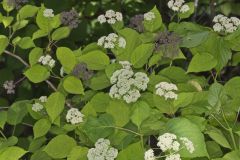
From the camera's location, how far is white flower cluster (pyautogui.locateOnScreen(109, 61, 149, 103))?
1.42m

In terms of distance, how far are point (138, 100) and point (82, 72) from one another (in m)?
0.27

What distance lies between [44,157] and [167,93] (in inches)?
18.9

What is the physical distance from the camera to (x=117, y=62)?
1643 mm

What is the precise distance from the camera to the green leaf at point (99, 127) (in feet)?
4.66

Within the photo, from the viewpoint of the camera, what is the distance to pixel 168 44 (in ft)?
5.35

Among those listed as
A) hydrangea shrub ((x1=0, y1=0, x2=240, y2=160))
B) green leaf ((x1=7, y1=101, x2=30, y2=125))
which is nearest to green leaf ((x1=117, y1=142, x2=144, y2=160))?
hydrangea shrub ((x1=0, y1=0, x2=240, y2=160))

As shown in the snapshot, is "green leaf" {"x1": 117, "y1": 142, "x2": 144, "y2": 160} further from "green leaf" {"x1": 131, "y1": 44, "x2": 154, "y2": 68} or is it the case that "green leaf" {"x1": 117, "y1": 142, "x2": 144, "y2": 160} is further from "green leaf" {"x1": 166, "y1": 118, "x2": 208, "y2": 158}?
"green leaf" {"x1": 131, "y1": 44, "x2": 154, "y2": 68}

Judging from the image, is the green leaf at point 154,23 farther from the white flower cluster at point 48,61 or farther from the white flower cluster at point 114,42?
the white flower cluster at point 48,61

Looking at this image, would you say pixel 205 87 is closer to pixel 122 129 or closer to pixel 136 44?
pixel 136 44

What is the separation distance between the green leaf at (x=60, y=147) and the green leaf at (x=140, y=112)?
25cm

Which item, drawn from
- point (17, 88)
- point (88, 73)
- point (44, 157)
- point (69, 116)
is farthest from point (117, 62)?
point (17, 88)

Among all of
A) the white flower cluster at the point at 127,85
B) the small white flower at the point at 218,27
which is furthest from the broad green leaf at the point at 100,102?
the small white flower at the point at 218,27

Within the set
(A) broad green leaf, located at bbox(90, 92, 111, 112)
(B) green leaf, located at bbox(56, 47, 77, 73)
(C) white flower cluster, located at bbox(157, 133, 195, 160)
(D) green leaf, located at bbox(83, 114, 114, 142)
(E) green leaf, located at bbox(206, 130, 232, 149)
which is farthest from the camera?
(B) green leaf, located at bbox(56, 47, 77, 73)

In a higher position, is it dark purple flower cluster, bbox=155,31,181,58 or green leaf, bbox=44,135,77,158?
dark purple flower cluster, bbox=155,31,181,58
